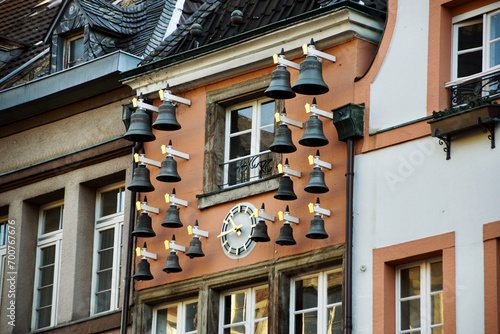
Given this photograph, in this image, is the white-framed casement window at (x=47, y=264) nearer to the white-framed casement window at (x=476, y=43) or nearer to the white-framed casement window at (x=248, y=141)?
the white-framed casement window at (x=248, y=141)

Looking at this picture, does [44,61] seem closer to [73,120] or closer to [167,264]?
[73,120]

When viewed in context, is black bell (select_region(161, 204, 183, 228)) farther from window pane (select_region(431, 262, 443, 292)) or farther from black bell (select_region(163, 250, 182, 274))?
window pane (select_region(431, 262, 443, 292))

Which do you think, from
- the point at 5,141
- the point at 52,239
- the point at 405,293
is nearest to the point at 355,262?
the point at 405,293

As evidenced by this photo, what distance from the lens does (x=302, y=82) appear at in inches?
753

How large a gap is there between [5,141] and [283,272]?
7.04 m

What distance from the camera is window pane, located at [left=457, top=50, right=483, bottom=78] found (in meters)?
18.8

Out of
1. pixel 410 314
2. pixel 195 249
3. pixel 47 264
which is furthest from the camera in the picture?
pixel 47 264

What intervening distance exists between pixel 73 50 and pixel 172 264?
5.52 metres

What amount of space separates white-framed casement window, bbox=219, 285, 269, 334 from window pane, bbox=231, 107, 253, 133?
2.31 meters

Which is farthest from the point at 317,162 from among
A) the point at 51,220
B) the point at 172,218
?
the point at 51,220

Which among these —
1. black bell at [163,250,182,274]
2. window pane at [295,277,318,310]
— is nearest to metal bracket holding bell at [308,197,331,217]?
window pane at [295,277,318,310]

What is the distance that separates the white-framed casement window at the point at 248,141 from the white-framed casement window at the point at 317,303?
1.76 m

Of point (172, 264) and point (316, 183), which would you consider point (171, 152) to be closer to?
point (172, 264)

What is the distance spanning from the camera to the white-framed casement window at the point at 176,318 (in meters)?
20.9
